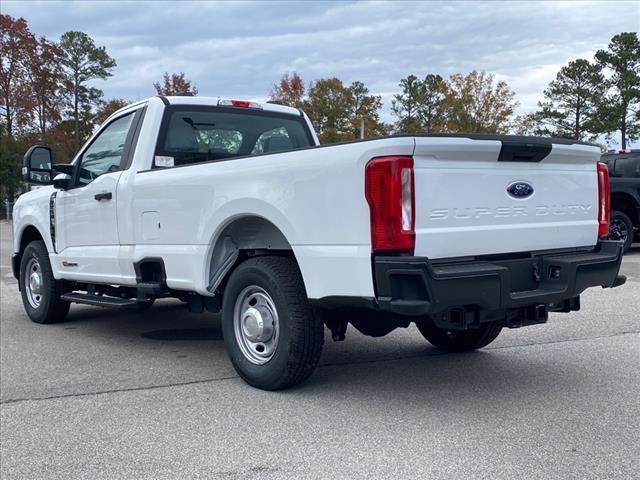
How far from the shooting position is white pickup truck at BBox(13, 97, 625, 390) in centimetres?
380

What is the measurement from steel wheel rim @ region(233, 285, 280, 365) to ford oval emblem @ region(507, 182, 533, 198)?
164cm

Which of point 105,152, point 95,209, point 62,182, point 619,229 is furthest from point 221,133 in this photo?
point 619,229

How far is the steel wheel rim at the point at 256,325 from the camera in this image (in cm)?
468

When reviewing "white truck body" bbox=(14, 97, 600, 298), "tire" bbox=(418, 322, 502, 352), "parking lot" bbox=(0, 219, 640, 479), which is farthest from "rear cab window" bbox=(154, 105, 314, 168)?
"tire" bbox=(418, 322, 502, 352)

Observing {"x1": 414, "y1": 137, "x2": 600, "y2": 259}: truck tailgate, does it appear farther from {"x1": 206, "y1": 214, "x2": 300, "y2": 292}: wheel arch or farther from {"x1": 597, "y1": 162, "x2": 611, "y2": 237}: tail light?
{"x1": 206, "y1": 214, "x2": 300, "y2": 292}: wheel arch

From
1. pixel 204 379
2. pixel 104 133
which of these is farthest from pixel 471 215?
pixel 104 133

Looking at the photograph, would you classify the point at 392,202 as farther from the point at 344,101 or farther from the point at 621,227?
the point at 344,101

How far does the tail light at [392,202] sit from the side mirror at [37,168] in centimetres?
428

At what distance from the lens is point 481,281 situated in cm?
384

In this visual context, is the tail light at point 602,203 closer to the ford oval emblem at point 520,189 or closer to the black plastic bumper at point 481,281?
the black plastic bumper at point 481,281

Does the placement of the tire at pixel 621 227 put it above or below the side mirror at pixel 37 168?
below

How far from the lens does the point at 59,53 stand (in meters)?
53.0

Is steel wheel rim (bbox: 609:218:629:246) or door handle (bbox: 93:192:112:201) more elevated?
door handle (bbox: 93:192:112:201)

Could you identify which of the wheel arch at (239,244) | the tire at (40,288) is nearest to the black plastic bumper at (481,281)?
the wheel arch at (239,244)
